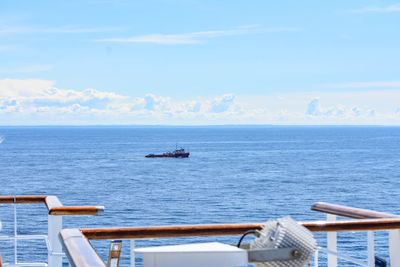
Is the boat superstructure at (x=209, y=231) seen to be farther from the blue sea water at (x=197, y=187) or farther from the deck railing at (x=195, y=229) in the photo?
the blue sea water at (x=197, y=187)

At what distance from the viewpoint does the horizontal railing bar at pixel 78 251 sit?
6.50 feet

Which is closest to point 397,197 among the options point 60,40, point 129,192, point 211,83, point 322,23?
point 129,192

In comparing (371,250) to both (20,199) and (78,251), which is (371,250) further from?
(20,199)

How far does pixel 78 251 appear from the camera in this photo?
7.07 ft

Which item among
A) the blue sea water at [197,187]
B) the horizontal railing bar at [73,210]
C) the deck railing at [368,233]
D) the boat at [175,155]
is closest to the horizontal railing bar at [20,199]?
the horizontal railing bar at [73,210]

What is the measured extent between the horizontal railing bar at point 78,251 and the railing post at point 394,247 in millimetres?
1430

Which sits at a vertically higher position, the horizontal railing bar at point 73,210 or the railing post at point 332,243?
the horizontal railing bar at point 73,210

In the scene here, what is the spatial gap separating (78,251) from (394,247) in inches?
67.0

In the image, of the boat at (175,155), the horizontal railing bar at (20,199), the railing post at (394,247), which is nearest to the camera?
the railing post at (394,247)

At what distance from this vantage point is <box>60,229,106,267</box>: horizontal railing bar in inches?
78.0

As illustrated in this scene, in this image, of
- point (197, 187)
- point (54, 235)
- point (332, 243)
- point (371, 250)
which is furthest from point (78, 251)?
point (197, 187)

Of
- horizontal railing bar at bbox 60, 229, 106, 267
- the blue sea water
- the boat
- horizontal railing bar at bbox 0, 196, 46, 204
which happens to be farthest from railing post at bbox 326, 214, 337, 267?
the boat

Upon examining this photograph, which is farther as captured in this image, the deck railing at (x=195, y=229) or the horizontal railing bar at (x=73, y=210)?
the horizontal railing bar at (x=73, y=210)

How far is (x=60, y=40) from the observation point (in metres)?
108
